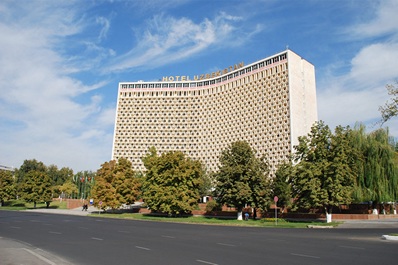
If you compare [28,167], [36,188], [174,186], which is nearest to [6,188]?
[36,188]

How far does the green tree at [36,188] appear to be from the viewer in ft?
259

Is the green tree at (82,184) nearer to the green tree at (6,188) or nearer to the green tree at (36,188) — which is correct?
the green tree at (6,188)

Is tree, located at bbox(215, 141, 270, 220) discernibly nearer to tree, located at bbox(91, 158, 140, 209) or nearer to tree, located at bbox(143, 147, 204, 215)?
tree, located at bbox(143, 147, 204, 215)

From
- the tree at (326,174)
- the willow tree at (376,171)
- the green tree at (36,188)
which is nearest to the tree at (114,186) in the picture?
the green tree at (36,188)

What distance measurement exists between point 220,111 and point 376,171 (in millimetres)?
87701

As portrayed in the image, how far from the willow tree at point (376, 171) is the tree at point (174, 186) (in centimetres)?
2392

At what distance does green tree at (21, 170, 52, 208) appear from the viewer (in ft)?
259

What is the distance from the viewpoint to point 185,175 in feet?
165

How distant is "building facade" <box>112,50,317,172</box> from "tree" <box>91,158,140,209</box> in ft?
184

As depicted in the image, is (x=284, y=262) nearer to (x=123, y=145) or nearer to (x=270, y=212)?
(x=270, y=212)

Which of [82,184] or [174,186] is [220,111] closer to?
[82,184]

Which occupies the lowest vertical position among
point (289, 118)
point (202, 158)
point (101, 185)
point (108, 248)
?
point (108, 248)

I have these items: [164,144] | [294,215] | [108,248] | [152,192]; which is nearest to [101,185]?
[152,192]

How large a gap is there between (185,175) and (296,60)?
7380 centimetres
